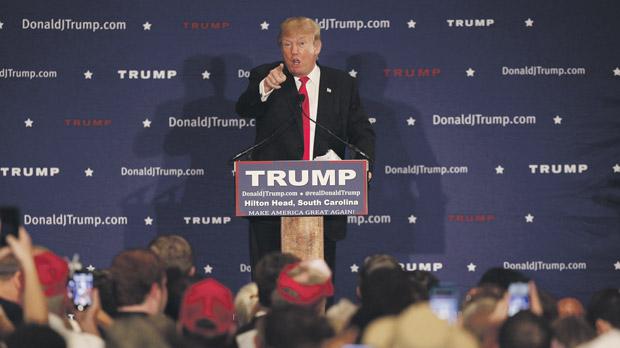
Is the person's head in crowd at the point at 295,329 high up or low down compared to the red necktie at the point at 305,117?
down

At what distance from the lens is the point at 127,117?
8.66 meters

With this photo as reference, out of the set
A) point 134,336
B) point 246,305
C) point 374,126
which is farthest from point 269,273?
point 374,126

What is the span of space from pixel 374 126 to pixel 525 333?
4815 mm

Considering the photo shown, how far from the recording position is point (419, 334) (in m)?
3.38

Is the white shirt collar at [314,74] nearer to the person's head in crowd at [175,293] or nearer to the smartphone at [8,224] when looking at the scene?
the person's head in crowd at [175,293]

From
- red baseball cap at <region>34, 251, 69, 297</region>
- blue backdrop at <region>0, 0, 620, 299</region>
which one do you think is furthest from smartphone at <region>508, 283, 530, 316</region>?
blue backdrop at <region>0, 0, 620, 299</region>

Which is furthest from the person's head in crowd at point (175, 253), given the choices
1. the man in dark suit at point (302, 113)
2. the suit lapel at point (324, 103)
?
the suit lapel at point (324, 103)

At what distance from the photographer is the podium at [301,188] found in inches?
245

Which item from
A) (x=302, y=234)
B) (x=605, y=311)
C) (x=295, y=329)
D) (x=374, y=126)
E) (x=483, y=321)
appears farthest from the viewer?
(x=374, y=126)

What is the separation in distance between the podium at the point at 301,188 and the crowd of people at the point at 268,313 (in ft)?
2.27

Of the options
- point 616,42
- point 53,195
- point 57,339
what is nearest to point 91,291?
point 57,339

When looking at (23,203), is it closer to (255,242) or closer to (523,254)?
(255,242)

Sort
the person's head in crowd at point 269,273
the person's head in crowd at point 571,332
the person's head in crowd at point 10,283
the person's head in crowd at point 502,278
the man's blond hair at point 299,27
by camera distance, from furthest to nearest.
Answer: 1. the man's blond hair at point 299,27
2. the person's head in crowd at point 502,278
3. the person's head in crowd at point 269,273
4. the person's head in crowd at point 10,283
5. the person's head in crowd at point 571,332

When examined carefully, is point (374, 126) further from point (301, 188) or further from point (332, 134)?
point (301, 188)
